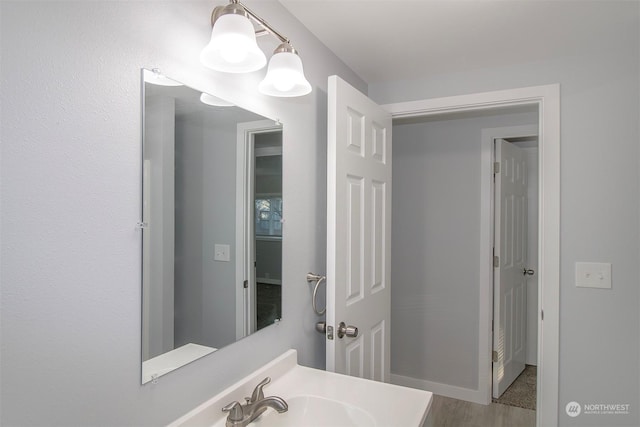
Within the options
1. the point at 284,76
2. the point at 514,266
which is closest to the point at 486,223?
the point at 514,266

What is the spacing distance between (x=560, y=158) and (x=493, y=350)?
1686 mm

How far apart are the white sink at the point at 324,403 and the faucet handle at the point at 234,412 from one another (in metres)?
0.06

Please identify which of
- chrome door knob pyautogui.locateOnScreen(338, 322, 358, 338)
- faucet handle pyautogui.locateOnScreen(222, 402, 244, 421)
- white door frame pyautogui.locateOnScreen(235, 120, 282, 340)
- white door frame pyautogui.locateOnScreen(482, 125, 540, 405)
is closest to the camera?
faucet handle pyautogui.locateOnScreen(222, 402, 244, 421)

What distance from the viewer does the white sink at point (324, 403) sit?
115 centimetres

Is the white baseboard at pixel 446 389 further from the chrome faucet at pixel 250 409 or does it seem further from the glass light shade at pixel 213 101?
the glass light shade at pixel 213 101

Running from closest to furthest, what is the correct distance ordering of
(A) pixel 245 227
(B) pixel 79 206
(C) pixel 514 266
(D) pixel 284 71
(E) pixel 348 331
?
(B) pixel 79 206 → (D) pixel 284 71 → (A) pixel 245 227 → (E) pixel 348 331 → (C) pixel 514 266

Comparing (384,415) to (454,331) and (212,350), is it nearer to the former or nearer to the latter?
(212,350)

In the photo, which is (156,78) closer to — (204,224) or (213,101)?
(213,101)

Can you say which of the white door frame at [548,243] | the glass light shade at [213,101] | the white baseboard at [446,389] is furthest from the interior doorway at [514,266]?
the glass light shade at [213,101]

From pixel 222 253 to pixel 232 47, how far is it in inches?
24.2

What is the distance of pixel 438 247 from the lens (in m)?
3.08

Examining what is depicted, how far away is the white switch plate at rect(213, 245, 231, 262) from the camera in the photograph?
1.23 m

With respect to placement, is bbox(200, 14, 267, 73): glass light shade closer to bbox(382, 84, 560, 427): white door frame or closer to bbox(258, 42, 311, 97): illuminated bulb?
bbox(258, 42, 311, 97): illuminated bulb

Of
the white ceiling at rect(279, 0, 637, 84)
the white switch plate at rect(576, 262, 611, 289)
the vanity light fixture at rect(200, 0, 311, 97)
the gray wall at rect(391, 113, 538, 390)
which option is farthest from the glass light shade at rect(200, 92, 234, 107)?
the gray wall at rect(391, 113, 538, 390)
